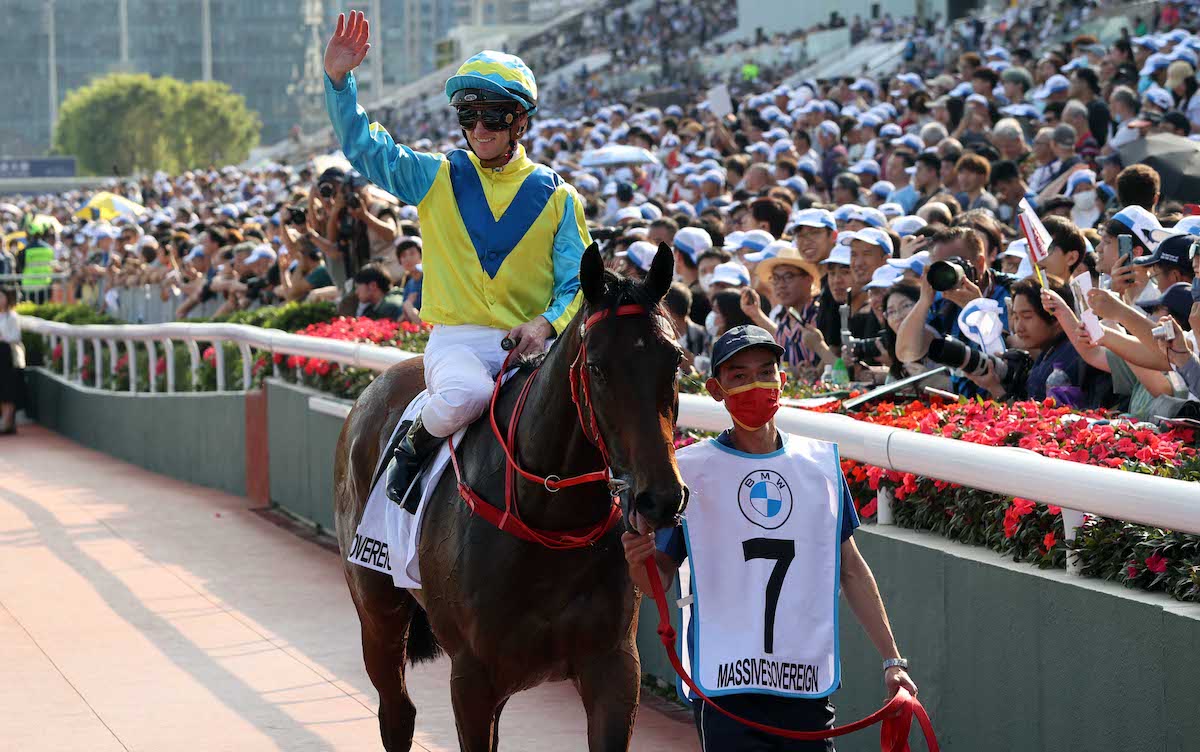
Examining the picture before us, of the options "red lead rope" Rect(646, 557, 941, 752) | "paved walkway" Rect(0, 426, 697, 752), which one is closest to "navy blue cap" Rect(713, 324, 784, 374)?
"red lead rope" Rect(646, 557, 941, 752)

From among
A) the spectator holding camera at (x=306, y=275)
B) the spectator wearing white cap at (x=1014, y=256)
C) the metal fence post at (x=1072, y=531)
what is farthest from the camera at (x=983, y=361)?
the spectator holding camera at (x=306, y=275)

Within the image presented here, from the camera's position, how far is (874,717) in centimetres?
317

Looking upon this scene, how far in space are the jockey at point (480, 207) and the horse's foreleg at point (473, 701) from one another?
0.70m

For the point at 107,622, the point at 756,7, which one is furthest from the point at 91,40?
the point at 107,622

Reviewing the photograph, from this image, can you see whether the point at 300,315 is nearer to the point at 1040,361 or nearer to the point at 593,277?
the point at 1040,361

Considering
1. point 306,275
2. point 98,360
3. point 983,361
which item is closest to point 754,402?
point 983,361

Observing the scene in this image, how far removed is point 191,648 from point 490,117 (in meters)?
3.64

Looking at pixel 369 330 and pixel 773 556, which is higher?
pixel 773 556

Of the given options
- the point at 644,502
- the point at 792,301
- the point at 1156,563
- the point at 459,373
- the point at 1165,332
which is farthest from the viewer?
the point at 792,301

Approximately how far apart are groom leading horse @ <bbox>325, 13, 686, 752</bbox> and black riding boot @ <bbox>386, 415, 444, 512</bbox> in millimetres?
11

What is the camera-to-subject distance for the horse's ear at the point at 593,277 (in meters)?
3.41

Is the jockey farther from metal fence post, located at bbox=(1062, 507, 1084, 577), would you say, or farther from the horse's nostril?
metal fence post, located at bbox=(1062, 507, 1084, 577)

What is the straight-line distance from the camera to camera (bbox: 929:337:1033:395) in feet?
18.2

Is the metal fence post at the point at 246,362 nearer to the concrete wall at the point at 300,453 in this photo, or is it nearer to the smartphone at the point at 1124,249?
the concrete wall at the point at 300,453
